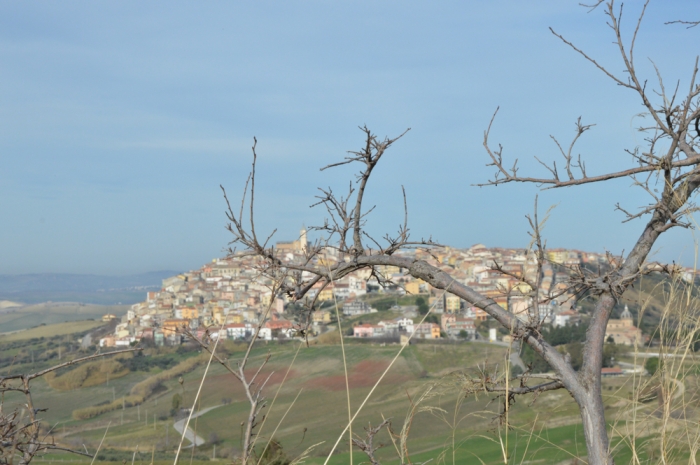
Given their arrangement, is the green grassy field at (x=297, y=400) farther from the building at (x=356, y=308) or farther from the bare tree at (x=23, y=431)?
the bare tree at (x=23, y=431)

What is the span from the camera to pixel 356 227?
2.08 m

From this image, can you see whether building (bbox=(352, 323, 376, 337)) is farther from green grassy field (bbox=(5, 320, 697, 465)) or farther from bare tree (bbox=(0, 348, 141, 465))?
bare tree (bbox=(0, 348, 141, 465))

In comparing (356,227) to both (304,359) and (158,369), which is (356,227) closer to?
(304,359)

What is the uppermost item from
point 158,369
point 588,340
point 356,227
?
point 356,227

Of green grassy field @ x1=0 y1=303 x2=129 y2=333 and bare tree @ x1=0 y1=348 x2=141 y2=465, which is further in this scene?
green grassy field @ x1=0 y1=303 x2=129 y2=333

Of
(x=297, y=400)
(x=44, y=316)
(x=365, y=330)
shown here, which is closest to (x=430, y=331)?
(x=365, y=330)

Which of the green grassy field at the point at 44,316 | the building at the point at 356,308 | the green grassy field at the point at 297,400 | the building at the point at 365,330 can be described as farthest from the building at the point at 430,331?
the green grassy field at the point at 44,316

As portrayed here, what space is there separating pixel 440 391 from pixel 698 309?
2.97 ft

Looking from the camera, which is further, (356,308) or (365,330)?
(356,308)

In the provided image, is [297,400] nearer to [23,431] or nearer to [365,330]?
[365,330]

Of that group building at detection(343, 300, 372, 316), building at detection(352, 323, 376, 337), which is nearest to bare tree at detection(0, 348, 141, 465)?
building at detection(352, 323, 376, 337)

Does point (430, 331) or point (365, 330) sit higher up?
point (365, 330)

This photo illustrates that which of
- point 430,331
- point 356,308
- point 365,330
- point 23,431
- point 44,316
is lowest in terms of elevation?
point 44,316

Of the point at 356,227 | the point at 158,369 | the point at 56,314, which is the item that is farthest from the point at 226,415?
the point at 56,314
